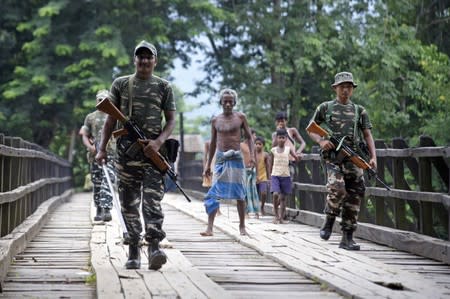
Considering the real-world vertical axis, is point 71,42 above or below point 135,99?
above

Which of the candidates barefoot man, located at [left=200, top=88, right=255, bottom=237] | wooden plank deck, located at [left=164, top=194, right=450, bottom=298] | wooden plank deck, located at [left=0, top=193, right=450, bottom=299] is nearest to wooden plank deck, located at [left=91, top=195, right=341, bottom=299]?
wooden plank deck, located at [left=0, top=193, right=450, bottom=299]

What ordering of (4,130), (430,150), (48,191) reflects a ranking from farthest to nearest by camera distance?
1. (4,130)
2. (48,191)
3. (430,150)

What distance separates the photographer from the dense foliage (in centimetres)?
2691

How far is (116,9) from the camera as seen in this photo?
33906 millimetres

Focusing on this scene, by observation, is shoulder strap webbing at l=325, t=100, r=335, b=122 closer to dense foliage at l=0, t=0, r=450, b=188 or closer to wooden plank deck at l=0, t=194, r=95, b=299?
wooden plank deck at l=0, t=194, r=95, b=299

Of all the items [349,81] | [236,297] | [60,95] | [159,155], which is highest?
[60,95]

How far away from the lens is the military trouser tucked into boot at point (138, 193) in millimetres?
7742

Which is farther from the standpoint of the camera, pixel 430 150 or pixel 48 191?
pixel 48 191

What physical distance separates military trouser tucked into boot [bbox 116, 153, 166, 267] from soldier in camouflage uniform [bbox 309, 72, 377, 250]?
260cm

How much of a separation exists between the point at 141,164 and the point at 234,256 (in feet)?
5.88

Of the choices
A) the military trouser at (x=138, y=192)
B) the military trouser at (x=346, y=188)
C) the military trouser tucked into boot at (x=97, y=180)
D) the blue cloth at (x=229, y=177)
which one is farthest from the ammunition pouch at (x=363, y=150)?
the military trouser tucked into boot at (x=97, y=180)

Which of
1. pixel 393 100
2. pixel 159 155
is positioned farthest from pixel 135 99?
pixel 393 100

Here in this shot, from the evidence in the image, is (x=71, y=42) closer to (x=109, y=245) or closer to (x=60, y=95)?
(x=60, y=95)

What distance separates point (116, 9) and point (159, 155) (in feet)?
88.4
